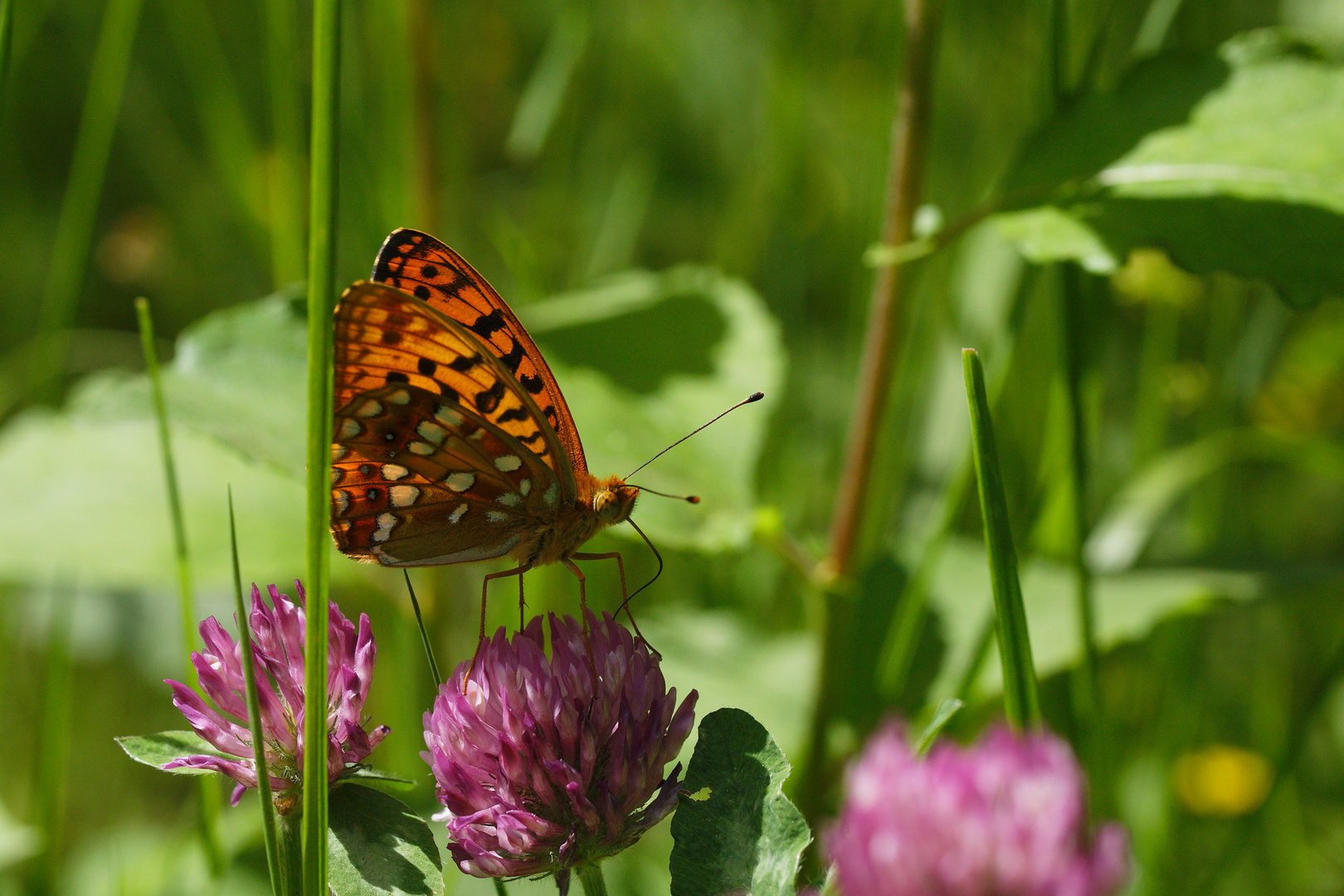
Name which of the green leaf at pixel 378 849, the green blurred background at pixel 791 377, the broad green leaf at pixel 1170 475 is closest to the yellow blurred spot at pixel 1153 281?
the green blurred background at pixel 791 377

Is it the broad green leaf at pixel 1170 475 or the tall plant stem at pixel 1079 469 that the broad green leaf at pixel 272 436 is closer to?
the tall plant stem at pixel 1079 469

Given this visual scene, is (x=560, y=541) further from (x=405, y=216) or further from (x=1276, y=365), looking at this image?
(x=1276, y=365)

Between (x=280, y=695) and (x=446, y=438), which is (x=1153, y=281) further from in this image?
(x=280, y=695)

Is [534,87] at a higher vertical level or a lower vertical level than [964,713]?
higher

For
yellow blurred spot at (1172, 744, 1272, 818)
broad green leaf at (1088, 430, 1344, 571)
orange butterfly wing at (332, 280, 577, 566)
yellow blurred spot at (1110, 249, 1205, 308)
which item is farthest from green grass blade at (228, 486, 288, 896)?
yellow blurred spot at (1172, 744, 1272, 818)

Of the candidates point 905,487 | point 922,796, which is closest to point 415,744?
point 905,487

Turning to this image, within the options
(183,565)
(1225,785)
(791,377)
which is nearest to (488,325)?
(183,565)
